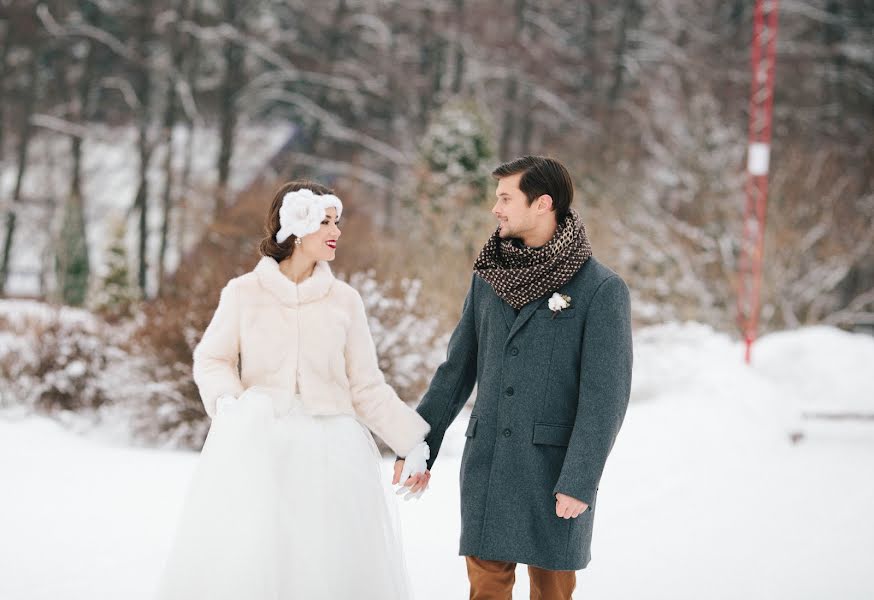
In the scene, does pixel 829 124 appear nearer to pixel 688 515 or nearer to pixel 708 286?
pixel 708 286

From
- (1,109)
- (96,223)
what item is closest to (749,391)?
(96,223)

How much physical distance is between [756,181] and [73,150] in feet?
48.2

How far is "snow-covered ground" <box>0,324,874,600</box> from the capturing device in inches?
204

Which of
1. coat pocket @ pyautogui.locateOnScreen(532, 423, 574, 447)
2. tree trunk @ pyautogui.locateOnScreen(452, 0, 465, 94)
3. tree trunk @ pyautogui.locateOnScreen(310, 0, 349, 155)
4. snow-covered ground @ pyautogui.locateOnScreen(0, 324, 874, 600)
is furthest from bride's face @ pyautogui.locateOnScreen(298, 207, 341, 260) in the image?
tree trunk @ pyautogui.locateOnScreen(452, 0, 465, 94)

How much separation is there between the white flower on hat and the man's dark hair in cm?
63

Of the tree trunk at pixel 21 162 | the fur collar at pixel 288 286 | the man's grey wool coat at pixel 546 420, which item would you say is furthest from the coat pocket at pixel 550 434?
the tree trunk at pixel 21 162

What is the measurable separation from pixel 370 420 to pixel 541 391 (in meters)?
0.66

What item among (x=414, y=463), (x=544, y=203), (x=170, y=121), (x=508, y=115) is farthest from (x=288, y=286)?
(x=508, y=115)

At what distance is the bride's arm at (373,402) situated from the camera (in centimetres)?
355

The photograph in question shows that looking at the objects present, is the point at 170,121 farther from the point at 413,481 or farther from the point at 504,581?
the point at 504,581

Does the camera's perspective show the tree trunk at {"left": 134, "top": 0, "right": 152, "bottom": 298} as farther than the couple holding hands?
Yes

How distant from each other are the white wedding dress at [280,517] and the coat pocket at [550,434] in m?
0.63

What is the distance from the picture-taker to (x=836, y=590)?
17.1ft

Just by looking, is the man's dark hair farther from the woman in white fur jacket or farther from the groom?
the woman in white fur jacket
